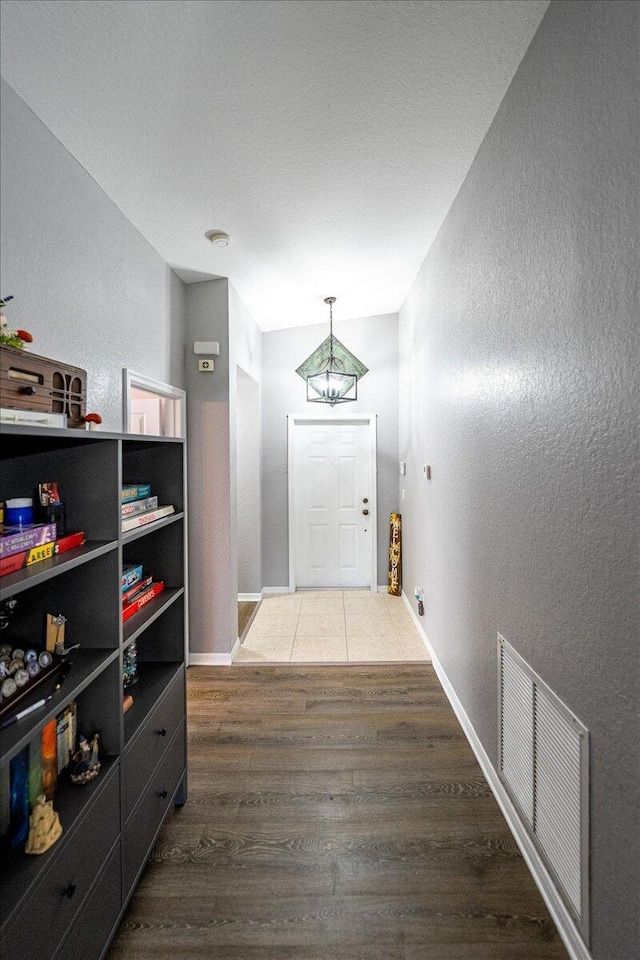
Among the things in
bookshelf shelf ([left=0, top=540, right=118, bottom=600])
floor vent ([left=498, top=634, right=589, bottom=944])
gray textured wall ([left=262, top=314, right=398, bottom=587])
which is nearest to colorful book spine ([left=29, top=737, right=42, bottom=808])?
bookshelf shelf ([left=0, top=540, right=118, bottom=600])

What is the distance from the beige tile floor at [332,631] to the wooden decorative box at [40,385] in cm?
239

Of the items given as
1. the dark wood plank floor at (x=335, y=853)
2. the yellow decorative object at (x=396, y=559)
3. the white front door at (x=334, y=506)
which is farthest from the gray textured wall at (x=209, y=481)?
the yellow decorative object at (x=396, y=559)

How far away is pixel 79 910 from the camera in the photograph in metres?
1.12

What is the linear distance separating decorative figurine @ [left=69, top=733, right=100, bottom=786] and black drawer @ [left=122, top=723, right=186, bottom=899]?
28cm

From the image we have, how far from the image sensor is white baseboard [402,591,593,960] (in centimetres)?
132

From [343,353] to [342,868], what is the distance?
4114mm

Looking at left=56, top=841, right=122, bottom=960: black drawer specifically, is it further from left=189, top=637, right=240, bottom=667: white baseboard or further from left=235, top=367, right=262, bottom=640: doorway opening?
left=235, top=367, right=262, bottom=640: doorway opening

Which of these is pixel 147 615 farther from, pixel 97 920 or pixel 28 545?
pixel 97 920

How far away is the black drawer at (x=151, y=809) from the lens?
1397mm

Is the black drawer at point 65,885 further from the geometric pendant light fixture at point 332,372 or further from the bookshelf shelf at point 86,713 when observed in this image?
the geometric pendant light fixture at point 332,372

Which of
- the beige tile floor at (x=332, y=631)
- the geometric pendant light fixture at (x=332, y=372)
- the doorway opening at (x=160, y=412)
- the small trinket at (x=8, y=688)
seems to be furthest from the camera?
the geometric pendant light fixture at (x=332, y=372)

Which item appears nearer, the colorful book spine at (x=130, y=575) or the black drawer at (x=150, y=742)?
the black drawer at (x=150, y=742)

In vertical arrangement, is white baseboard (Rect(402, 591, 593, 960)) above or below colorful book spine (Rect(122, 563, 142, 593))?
below

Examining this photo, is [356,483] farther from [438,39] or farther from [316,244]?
[438,39]
